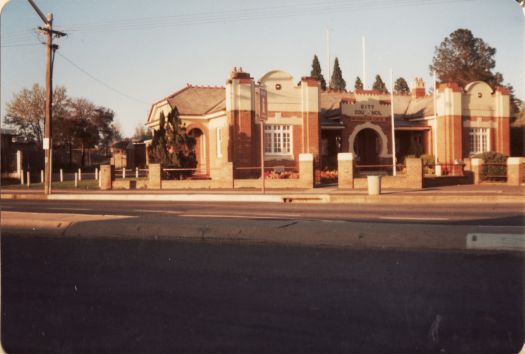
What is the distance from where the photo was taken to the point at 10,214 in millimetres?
12609

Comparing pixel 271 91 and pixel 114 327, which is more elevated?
pixel 271 91

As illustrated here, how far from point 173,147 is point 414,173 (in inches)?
520

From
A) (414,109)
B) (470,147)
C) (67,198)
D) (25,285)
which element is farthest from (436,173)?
(25,285)

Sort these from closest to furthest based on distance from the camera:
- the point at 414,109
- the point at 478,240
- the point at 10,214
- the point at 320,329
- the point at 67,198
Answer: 1. the point at 320,329
2. the point at 478,240
3. the point at 10,214
4. the point at 67,198
5. the point at 414,109

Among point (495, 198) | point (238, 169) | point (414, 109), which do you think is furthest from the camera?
point (414, 109)

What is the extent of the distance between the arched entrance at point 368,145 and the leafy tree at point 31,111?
87.9ft

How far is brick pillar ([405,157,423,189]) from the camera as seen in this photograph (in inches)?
1008

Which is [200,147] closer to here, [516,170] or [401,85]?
[516,170]

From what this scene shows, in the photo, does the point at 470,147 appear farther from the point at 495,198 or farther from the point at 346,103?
the point at 495,198

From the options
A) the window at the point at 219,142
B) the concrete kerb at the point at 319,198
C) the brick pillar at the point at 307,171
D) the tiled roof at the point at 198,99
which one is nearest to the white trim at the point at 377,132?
the window at the point at 219,142

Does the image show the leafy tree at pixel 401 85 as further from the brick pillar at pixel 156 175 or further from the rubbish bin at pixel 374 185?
the rubbish bin at pixel 374 185

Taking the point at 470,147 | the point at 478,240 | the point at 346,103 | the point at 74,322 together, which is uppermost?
the point at 346,103

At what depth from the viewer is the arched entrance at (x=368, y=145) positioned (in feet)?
119

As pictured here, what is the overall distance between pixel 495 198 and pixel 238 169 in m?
14.7
